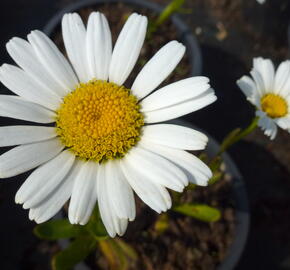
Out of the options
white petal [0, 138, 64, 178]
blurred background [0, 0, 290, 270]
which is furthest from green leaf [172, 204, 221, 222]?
blurred background [0, 0, 290, 270]

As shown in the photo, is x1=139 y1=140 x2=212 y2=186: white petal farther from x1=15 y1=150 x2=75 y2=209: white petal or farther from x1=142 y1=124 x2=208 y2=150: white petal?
x1=15 y1=150 x2=75 y2=209: white petal

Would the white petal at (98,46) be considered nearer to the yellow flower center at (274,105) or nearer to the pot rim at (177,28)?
the yellow flower center at (274,105)

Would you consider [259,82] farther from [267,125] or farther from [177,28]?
[177,28]

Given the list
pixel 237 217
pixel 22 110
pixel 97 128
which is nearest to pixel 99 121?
pixel 97 128

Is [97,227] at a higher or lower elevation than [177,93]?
lower

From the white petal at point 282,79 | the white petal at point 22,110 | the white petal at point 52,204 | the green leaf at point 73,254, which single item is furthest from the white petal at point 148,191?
the white petal at point 282,79

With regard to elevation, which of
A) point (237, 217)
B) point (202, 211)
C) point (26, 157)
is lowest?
point (237, 217)

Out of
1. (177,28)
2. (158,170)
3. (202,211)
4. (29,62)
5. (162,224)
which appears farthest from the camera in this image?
(177,28)
